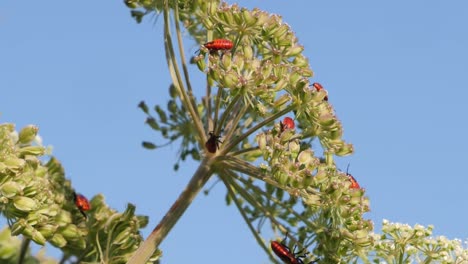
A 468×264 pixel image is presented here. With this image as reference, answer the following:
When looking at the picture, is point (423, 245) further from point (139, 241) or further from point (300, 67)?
point (139, 241)

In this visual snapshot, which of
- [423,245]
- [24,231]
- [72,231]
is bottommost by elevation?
[24,231]

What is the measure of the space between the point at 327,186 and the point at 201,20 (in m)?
2.98

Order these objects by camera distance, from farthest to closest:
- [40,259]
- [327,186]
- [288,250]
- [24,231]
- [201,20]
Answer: [40,259]
[201,20]
[288,250]
[327,186]
[24,231]

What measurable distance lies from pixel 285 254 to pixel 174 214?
1.31m

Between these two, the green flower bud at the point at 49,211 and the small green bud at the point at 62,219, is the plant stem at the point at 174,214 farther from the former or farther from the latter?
the small green bud at the point at 62,219

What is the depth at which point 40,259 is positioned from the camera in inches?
528

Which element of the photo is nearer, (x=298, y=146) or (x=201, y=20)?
(x=298, y=146)

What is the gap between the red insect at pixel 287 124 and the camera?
1088 cm

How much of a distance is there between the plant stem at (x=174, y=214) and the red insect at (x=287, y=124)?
100 cm

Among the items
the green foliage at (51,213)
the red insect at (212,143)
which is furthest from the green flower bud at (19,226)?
the red insect at (212,143)

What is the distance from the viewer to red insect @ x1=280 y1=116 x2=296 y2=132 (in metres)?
10.9

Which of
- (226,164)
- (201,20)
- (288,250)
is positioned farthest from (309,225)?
(201,20)

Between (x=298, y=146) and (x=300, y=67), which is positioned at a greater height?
(x=300, y=67)

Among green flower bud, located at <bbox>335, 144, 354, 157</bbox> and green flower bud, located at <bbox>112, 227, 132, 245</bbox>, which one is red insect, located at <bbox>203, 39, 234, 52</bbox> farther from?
green flower bud, located at <bbox>112, 227, 132, 245</bbox>
